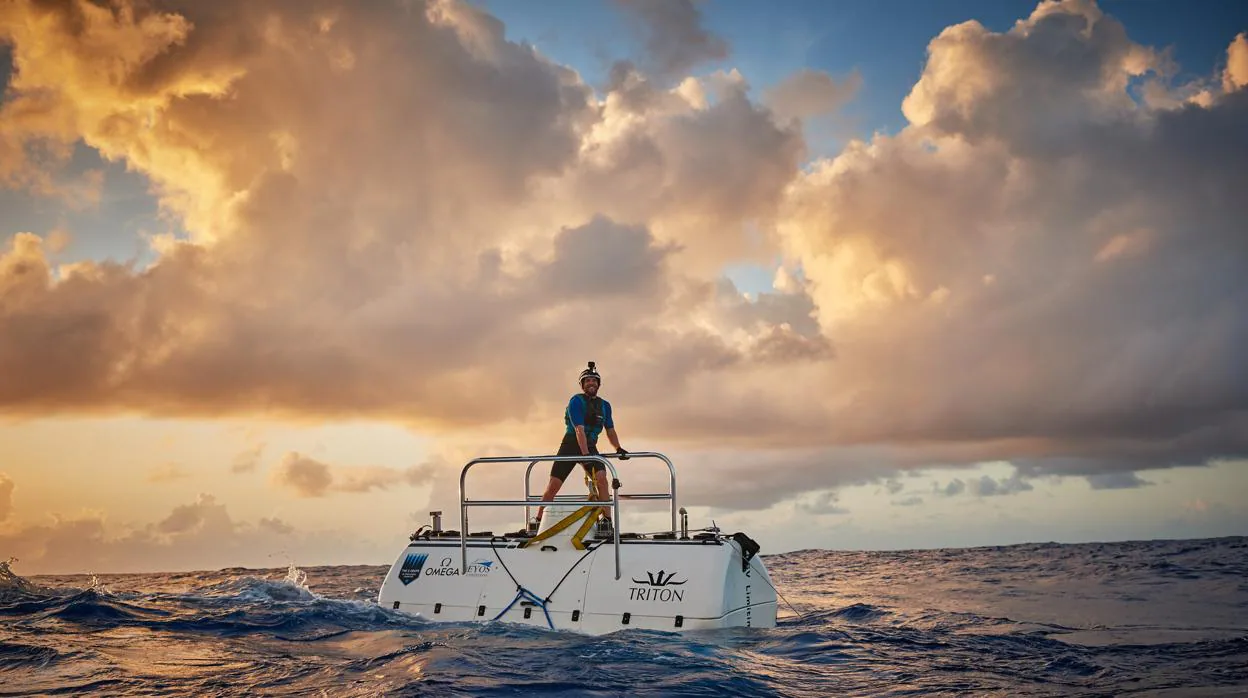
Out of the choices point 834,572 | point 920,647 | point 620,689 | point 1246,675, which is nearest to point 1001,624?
point 920,647

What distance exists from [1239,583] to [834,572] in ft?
58.5

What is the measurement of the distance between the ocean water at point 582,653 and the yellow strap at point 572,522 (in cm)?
139

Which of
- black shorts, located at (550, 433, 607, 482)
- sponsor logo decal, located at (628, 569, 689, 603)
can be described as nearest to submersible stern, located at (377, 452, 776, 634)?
sponsor logo decal, located at (628, 569, 689, 603)

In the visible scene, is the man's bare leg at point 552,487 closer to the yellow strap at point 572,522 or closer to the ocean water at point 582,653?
the yellow strap at point 572,522

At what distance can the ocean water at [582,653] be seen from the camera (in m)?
8.76

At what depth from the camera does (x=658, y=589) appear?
11.0 meters

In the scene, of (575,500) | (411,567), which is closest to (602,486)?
(575,500)

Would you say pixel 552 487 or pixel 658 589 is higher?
pixel 552 487

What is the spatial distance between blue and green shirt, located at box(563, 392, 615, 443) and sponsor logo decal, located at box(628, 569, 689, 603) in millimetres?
2615

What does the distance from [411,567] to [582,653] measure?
4.51 meters

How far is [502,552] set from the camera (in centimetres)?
1261

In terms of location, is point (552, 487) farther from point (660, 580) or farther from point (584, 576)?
point (660, 580)

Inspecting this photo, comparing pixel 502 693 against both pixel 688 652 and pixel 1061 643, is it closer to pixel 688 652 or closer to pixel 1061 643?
pixel 688 652

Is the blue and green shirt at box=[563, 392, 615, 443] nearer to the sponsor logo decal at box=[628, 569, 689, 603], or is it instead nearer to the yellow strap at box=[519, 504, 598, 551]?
the yellow strap at box=[519, 504, 598, 551]
